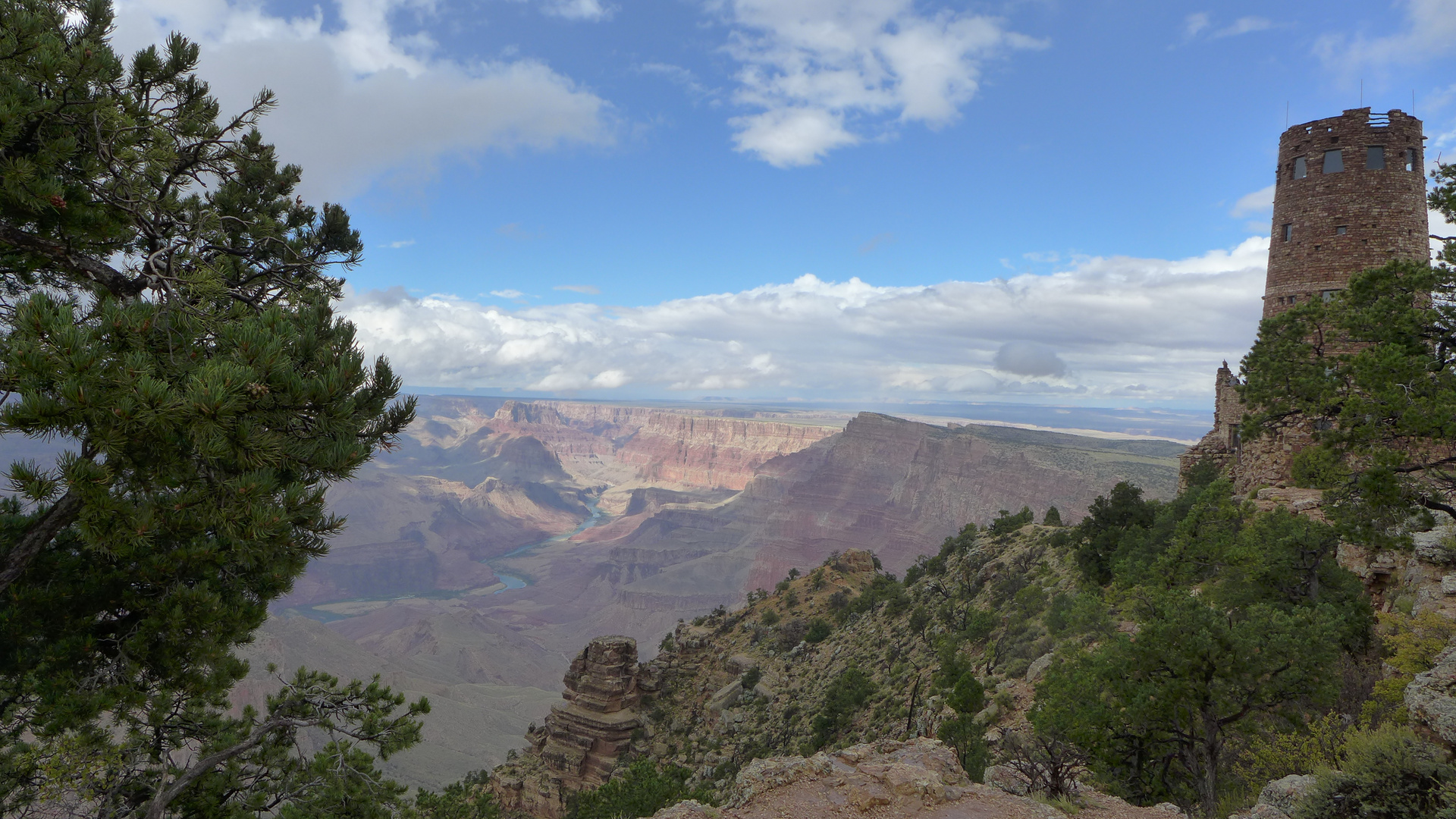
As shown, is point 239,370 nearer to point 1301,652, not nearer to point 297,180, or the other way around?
point 297,180

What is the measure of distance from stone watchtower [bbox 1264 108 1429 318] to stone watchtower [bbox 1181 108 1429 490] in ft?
0.08

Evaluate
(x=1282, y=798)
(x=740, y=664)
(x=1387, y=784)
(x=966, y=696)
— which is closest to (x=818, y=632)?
(x=740, y=664)

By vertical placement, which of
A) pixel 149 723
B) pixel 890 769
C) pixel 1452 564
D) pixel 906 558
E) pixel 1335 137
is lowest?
pixel 906 558

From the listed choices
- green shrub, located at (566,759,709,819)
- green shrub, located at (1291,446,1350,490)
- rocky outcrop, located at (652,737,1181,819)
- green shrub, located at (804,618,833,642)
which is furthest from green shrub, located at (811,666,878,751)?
green shrub, located at (1291,446,1350,490)

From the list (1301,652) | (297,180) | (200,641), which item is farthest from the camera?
(297,180)

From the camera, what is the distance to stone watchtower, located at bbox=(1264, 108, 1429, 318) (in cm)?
2066

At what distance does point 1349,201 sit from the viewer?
68.9 ft

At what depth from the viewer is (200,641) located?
8047 mm

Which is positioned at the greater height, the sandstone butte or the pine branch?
the pine branch

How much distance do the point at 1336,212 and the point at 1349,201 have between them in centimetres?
43

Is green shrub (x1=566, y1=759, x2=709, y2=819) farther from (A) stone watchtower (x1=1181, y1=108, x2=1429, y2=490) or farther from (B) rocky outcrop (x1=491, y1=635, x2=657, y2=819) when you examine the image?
(A) stone watchtower (x1=1181, y1=108, x2=1429, y2=490)

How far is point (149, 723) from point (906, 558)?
121 meters

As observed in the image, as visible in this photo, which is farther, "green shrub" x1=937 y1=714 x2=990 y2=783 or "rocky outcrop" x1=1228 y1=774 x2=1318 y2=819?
"green shrub" x1=937 y1=714 x2=990 y2=783

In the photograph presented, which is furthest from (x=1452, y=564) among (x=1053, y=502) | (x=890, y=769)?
(x=1053, y=502)
